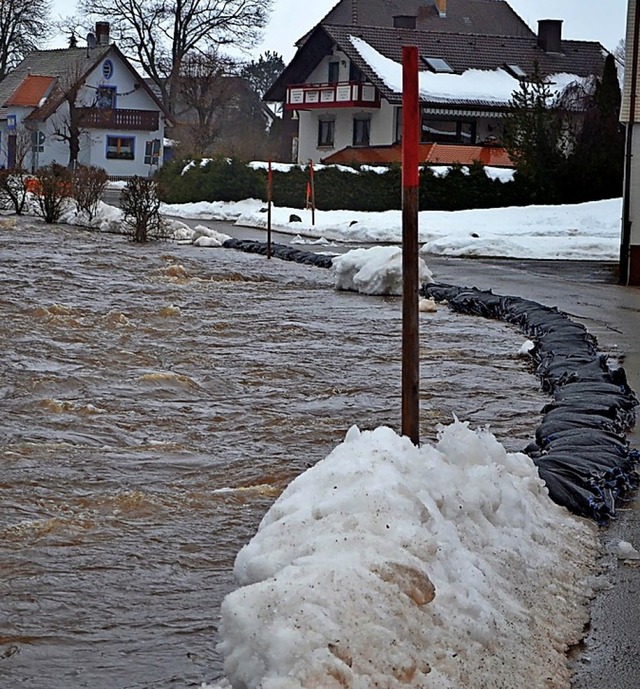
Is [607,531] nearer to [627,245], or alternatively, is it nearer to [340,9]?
[627,245]

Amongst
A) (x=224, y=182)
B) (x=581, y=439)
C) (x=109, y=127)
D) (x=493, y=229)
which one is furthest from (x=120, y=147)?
(x=581, y=439)

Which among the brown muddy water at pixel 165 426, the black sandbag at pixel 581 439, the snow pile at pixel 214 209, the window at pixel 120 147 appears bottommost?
the brown muddy water at pixel 165 426

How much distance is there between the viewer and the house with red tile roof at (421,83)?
50.0 metres

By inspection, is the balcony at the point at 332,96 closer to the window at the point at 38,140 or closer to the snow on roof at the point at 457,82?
the snow on roof at the point at 457,82

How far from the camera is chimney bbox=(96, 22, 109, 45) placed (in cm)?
6725

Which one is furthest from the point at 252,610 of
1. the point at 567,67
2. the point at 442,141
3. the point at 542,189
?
the point at 567,67

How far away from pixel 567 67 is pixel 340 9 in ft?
56.1

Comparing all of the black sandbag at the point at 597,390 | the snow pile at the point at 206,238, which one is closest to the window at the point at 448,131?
the snow pile at the point at 206,238

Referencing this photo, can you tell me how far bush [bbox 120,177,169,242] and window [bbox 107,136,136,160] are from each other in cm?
4125

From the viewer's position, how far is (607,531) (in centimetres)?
554

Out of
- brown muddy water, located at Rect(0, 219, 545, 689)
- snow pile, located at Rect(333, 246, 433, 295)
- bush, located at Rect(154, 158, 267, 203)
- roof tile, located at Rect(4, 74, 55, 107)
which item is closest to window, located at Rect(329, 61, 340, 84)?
bush, located at Rect(154, 158, 267, 203)

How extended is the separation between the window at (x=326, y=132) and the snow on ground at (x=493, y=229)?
2177cm

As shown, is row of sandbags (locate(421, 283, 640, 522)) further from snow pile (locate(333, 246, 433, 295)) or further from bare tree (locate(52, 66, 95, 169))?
bare tree (locate(52, 66, 95, 169))

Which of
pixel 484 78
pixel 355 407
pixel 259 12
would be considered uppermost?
pixel 259 12
